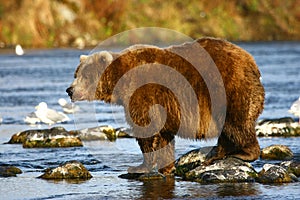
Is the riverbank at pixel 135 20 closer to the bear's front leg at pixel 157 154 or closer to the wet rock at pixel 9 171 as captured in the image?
the wet rock at pixel 9 171

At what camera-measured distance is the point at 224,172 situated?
934cm

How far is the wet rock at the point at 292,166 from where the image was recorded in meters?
9.56

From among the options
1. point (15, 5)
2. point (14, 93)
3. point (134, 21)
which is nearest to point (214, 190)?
point (14, 93)

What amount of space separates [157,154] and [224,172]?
0.91 metres

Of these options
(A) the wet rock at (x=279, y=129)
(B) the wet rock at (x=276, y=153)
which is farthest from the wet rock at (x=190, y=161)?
(A) the wet rock at (x=279, y=129)

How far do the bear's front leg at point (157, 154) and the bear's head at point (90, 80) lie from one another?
79cm

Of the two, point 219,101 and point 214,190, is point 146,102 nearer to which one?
point 219,101

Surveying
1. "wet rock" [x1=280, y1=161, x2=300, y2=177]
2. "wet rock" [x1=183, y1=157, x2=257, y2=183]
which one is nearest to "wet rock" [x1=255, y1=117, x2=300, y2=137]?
"wet rock" [x1=280, y1=161, x2=300, y2=177]

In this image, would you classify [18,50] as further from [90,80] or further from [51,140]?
[90,80]

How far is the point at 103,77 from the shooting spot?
383 inches

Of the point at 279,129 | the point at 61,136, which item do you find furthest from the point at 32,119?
the point at 279,129

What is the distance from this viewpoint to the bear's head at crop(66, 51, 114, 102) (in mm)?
9703

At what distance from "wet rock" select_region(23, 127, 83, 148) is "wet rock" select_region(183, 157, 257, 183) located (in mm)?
3188

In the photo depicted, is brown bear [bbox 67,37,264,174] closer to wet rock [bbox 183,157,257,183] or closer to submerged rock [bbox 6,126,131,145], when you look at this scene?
wet rock [bbox 183,157,257,183]
